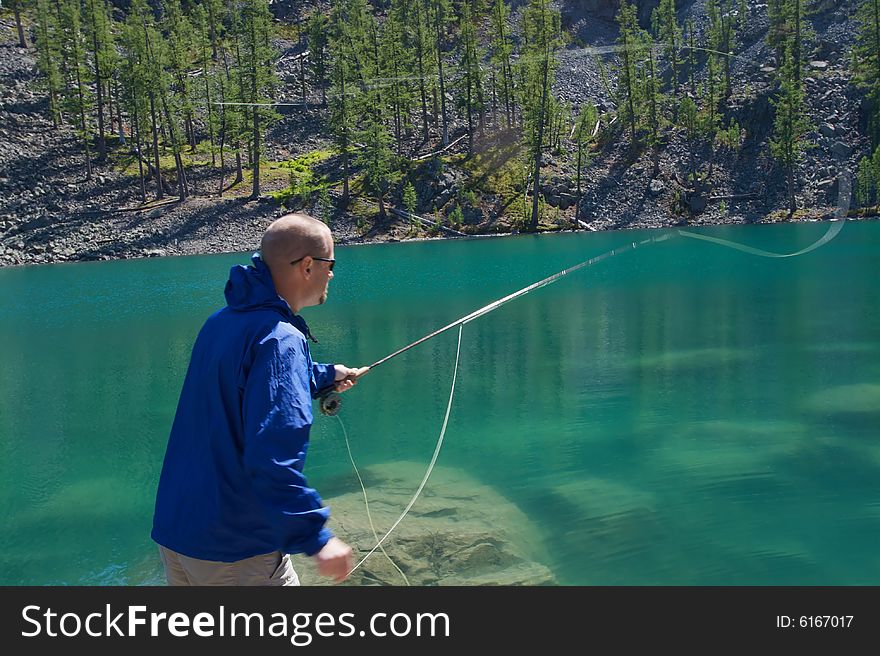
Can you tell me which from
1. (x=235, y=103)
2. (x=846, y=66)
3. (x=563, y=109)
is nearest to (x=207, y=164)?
(x=235, y=103)

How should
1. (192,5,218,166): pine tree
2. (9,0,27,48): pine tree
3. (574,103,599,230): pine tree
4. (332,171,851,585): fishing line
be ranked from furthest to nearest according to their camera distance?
(9,0,27,48): pine tree, (192,5,218,166): pine tree, (574,103,599,230): pine tree, (332,171,851,585): fishing line

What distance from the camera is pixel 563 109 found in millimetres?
64875

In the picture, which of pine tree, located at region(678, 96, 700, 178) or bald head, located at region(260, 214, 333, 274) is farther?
pine tree, located at region(678, 96, 700, 178)

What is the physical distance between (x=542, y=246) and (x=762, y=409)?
33.6 meters

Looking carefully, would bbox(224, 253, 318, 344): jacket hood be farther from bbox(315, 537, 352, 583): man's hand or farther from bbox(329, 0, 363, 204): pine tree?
bbox(329, 0, 363, 204): pine tree

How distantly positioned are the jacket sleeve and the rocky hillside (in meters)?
52.7

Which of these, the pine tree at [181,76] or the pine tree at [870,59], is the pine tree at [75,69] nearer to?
the pine tree at [181,76]

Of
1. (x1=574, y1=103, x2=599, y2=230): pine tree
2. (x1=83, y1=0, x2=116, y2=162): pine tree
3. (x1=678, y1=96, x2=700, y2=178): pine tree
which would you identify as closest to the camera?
(x1=574, y1=103, x2=599, y2=230): pine tree

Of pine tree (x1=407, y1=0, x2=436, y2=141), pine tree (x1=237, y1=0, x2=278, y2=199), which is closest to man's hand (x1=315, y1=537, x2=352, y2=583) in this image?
pine tree (x1=237, y1=0, x2=278, y2=199)

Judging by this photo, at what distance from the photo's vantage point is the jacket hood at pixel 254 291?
10.1 feet

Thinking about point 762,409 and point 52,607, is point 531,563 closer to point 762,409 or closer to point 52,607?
point 52,607

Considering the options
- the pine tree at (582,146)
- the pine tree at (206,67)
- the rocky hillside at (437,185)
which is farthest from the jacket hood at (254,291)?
the pine tree at (206,67)

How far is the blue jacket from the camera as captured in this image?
2787 millimetres

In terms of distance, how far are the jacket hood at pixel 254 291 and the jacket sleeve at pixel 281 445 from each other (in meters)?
0.24
